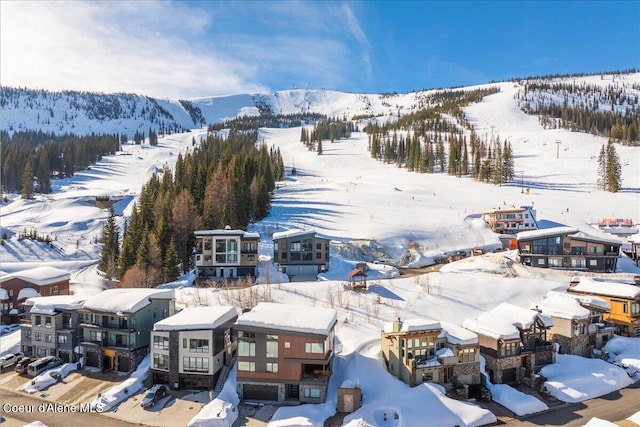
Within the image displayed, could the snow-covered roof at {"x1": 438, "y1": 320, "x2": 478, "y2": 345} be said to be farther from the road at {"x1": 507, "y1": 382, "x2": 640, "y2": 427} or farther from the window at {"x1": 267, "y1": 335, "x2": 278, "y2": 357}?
the window at {"x1": 267, "y1": 335, "x2": 278, "y2": 357}

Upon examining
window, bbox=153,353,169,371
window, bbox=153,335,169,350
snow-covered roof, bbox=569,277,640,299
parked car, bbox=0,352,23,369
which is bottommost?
parked car, bbox=0,352,23,369

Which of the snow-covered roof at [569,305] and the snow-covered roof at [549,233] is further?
the snow-covered roof at [549,233]

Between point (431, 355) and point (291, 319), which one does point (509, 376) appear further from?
point (291, 319)

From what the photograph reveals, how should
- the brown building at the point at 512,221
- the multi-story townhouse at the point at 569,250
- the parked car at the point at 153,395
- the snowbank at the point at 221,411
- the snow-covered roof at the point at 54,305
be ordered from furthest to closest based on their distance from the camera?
1. the brown building at the point at 512,221
2. the multi-story townhouse at the point at 569,250
3. the snow-covered roof at the point at 54,305
4. the parked car at the point at 153,395
5. the snowbank at the point at 221,411

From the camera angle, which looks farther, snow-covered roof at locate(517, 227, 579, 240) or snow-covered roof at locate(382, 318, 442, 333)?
snow-covered roof at locate(517, 227, 579, 240)

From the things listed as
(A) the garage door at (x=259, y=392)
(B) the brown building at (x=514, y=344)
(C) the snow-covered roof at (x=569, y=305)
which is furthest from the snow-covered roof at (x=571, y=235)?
(A) the garage door at (x=259, y=392)

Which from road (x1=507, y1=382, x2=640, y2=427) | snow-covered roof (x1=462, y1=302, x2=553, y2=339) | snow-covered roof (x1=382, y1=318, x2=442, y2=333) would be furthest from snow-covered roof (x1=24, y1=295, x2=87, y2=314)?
road (x1=507, y1=382, x2=640, y2=427)

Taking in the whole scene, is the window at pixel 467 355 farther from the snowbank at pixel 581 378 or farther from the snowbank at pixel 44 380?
the snowbank at pixel 44 380
